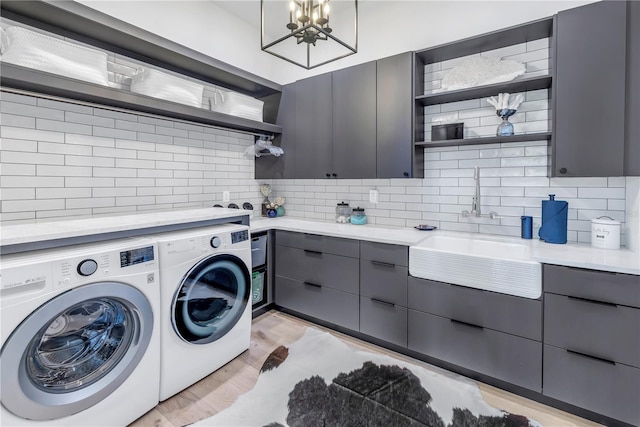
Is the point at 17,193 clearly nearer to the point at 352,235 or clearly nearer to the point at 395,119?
the point at 352,235

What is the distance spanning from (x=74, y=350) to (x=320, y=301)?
172 cm

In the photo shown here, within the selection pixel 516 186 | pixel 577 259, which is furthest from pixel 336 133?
pixel 577 259

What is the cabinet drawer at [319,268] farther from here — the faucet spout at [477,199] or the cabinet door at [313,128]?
the faucet spout at [477,199]

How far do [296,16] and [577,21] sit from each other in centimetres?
177

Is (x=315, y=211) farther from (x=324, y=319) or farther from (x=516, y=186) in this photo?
(x=516, y=186)

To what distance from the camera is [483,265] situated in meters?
1.85

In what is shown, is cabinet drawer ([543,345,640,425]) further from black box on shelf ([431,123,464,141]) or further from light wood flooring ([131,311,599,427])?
black box on shelf ([431,123,464,141])

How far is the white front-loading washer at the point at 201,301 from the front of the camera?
176 centimetres

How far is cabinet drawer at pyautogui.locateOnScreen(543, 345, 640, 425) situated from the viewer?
1.52 metres

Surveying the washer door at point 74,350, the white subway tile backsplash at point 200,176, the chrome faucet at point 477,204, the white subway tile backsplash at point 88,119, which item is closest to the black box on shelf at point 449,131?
the white subway tile backsplash at point 200,176

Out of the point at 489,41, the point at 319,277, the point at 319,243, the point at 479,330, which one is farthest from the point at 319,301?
the point at 489,41

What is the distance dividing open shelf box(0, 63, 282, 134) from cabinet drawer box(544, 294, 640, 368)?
2.85m

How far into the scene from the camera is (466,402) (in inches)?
69.0

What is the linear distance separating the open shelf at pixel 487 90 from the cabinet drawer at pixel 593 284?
4.21 ft
